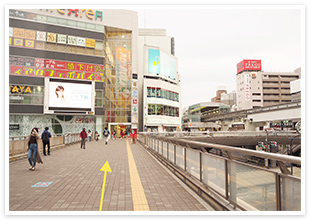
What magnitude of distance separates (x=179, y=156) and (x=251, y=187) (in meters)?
3.93

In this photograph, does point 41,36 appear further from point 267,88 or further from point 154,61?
point 267,88

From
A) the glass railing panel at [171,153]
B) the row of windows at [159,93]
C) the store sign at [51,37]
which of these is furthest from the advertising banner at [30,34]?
the glass railing panel at [171,153]

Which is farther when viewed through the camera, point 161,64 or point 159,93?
point 161,64

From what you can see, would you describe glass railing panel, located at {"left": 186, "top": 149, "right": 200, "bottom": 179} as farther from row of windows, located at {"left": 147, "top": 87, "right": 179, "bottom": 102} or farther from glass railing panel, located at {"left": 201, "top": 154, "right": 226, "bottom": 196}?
row of windows, located at {"left": 147, "top": 87, "right": 179, "bottom": 102}

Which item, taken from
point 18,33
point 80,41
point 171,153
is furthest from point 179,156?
point 18,33

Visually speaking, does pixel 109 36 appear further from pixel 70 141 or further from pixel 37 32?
pixel 70 141

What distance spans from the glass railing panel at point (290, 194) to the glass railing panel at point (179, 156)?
3.93m

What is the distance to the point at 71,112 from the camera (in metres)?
38.1

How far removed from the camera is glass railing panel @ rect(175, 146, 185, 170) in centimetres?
640

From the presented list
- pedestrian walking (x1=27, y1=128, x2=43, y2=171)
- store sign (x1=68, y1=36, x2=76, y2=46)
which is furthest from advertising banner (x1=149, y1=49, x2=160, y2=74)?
pedestrian walking (x1=27, y1=128, x2=43, y2=171)

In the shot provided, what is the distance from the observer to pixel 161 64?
56.6 m

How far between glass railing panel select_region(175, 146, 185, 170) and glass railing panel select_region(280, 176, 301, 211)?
3930mm

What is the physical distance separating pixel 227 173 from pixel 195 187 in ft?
5.39
